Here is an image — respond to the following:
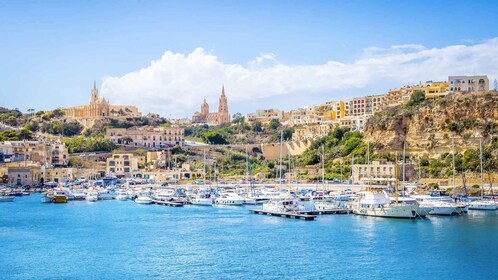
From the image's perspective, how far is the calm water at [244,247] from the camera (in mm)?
27828

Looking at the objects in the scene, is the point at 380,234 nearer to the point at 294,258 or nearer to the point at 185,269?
the point at 294,258

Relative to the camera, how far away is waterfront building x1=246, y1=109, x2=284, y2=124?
118825 mm

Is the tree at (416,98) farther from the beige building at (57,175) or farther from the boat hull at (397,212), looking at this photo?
the beige building at (57,175)

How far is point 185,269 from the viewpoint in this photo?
28.3 meters

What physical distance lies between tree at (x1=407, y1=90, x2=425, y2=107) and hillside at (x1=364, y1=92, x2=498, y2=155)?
10.7 feet

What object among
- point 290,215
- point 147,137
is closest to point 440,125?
point 290,215

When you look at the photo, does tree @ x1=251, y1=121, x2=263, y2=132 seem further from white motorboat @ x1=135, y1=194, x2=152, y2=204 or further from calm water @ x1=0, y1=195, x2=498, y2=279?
calm water @ x1=0, y1=195, x2=498, y2=279

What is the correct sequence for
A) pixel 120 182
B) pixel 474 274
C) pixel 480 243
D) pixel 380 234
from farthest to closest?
pixel 120 182 < pixel 380 234 < pixel 480 243 < pixel 474 274

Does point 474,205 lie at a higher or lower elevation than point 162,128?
lower

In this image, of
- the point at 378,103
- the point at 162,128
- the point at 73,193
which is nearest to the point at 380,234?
the point at 73,193

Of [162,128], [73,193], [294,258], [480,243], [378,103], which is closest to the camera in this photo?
[294,258]

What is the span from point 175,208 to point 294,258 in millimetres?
23699

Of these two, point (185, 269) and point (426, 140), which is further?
point (426, 140)

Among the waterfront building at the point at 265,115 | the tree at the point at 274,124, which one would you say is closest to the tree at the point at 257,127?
the tree at the point at 274,124
